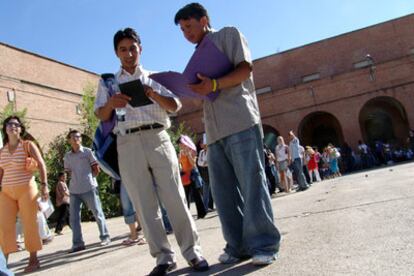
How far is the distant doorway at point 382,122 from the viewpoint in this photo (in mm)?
32156

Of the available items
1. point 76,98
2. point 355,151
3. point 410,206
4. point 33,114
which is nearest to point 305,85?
point 355,151

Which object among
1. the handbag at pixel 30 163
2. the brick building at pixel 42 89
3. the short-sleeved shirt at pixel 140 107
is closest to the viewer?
the short-sleeved shirt at pixel 140 107

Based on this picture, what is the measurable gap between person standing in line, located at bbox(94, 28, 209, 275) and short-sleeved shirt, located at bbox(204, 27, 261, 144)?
0.44 meters

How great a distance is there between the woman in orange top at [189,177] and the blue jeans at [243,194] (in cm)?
525

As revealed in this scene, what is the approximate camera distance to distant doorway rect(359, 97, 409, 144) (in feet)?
105

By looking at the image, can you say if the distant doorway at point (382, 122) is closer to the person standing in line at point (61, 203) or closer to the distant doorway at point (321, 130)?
the distant doorway at point (321, 130)

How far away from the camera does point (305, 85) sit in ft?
107

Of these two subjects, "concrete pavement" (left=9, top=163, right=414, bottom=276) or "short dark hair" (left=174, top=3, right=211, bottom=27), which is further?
"short dark hair" (left=174, top=3, right=211, bottom=27)

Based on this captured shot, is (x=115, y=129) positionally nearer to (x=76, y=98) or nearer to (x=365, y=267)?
(x=365, y=267)

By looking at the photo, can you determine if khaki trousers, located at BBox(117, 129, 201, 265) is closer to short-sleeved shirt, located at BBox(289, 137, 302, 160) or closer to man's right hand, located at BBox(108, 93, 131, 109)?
man's right hand, located at BBox(108, 93, 131, 109)

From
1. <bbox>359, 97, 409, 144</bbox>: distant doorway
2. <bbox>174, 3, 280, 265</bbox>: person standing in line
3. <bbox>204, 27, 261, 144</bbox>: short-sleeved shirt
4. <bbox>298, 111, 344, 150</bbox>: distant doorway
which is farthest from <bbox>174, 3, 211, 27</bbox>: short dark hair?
<bbox>298, 111, 344, 150</bbox>: distant doorway

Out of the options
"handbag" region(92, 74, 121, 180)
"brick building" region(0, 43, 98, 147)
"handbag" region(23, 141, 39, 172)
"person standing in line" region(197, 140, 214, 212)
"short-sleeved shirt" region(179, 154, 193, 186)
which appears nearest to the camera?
"handbag" region(92, 74, 121, 180)

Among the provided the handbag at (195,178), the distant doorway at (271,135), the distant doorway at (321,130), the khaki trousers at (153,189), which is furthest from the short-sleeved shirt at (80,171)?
the distant doorway at (321,130)

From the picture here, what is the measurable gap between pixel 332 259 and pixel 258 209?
634mm
